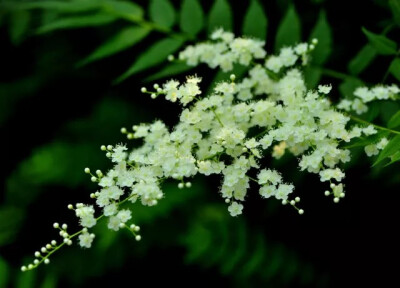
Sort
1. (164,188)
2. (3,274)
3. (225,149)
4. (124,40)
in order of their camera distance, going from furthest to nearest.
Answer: (164,188), (3,274), (124,40), (225,149)

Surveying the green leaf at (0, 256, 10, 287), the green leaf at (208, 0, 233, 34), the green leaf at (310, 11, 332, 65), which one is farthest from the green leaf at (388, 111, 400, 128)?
the green leaf at (0, 256, 10, 287)

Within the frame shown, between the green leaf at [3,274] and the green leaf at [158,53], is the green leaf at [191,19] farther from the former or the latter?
the green leaf at [3,274]

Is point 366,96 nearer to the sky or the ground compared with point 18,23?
nearer to the ground

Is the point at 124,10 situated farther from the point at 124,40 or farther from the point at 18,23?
the point at 18,23

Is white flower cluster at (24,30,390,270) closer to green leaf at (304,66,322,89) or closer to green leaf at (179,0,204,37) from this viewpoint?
green leaf at (304,66,322,89)

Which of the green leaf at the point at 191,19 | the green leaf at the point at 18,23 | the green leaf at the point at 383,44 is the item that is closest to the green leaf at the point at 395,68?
the green leaf at the point at 383,44

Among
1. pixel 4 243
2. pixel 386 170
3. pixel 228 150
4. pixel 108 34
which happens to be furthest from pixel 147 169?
pixel 4 243

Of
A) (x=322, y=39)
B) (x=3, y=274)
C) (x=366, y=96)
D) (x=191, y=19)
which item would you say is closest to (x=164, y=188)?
(x=3, y=274)

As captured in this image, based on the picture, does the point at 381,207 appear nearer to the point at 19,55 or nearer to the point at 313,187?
the point at 313,187
